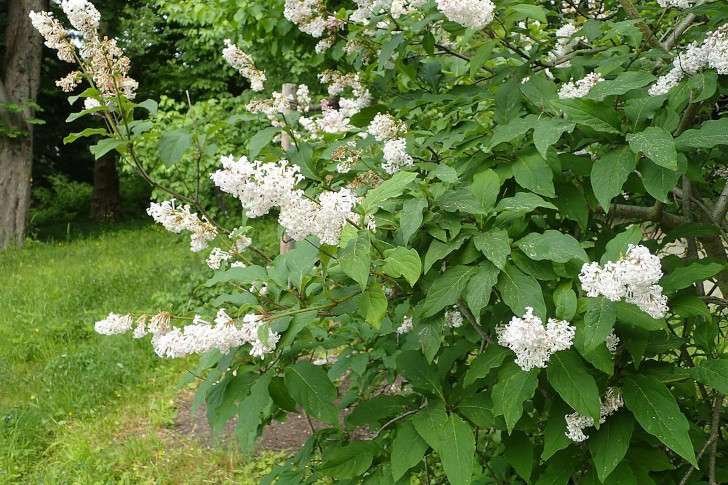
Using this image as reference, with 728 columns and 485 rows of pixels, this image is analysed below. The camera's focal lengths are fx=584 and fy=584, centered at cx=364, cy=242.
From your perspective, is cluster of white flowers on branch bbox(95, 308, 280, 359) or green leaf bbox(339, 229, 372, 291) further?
cluster of white flowers on branch bbox(95, 308, 280, 359)

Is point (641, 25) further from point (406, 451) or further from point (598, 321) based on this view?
point (406, 451)

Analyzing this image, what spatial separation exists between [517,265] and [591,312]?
0.82 ft

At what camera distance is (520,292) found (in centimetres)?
146

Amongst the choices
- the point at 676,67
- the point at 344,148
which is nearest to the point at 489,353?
the point at 344,148

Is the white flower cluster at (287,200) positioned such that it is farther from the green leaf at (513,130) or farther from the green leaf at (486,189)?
the green leaf at (513,130)

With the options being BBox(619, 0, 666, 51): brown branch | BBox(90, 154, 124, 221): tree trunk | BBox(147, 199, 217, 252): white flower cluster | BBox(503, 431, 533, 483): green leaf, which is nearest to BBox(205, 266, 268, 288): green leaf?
BBox(147, 199, 217, 252): white flower cluster

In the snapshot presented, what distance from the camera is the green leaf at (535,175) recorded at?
1.60m

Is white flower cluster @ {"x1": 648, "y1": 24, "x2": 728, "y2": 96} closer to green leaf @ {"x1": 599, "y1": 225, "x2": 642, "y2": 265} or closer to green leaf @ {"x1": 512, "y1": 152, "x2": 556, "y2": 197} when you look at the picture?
green leaf @ {"x1": 512, "y1": 152, "x2": 556, "y2": 197}

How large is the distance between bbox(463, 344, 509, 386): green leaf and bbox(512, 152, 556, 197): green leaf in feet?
1.50

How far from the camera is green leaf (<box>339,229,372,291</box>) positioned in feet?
4.25

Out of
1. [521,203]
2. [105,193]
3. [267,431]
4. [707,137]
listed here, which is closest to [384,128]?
[521,203]

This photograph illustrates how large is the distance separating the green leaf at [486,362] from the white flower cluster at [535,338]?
7.1 inches

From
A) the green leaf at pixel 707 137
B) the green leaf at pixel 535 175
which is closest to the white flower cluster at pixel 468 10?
the green leaf at pixel 535 175

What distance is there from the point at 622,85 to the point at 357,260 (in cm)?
92
